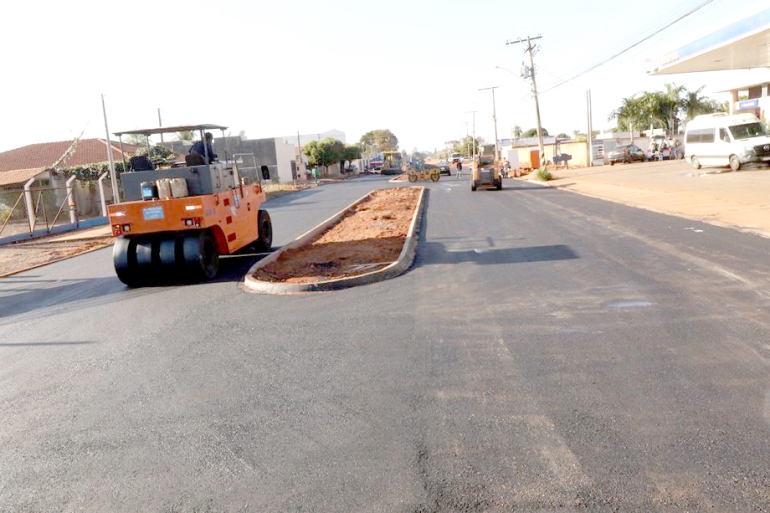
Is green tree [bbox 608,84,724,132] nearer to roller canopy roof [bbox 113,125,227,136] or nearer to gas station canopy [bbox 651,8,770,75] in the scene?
gas station canopy [bbox 651,8,770,75]

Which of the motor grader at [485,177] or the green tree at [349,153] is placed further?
the green tree at [349,153]

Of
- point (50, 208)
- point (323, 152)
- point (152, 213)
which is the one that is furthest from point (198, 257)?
point (323, 152)

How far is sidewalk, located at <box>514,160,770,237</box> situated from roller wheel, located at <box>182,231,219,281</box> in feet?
34.6

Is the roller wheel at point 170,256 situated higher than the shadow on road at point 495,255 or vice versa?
the roller wheel at point 170,256

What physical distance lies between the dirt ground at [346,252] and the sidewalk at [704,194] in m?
7.31

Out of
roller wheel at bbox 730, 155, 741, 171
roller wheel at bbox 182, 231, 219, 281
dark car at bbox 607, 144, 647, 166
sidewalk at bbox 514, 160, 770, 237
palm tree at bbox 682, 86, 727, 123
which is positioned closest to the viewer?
roller wheel at bbox 182, 231, 219, 281

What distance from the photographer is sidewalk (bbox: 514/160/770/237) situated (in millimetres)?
16062

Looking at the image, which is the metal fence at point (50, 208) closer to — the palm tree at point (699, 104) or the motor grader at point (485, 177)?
the motor grader at point (485, 177)

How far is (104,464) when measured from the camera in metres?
4.87

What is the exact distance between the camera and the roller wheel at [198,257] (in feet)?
39.9

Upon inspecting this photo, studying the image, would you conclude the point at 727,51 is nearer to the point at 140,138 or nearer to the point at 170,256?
the point at 140,138

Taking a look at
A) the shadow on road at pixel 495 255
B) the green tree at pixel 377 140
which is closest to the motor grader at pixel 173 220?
the shadow on road at pixel 495 255

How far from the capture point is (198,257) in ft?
39.8

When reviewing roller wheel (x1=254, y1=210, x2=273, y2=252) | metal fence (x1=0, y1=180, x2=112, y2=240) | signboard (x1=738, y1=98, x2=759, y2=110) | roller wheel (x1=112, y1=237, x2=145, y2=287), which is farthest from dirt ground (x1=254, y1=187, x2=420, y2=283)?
signboard (x1=738, y1=98, x2=759, y2=110)
